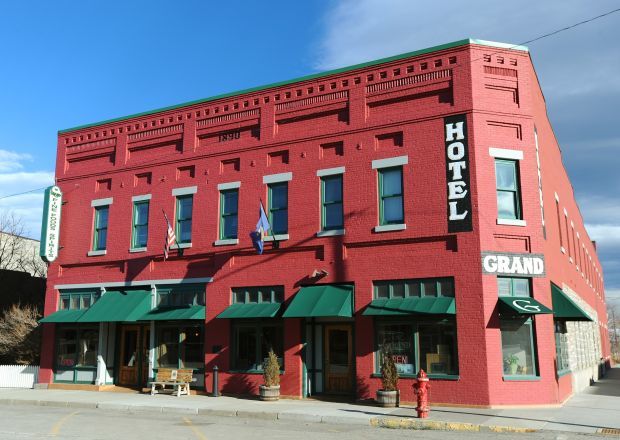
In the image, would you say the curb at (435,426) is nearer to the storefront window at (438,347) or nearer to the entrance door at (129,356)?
the storefront window at (438,347)

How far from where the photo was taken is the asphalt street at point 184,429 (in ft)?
40.0

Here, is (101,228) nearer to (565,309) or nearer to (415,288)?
(415,288)

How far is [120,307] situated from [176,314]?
8.19ft

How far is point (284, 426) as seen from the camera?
14.1 metres

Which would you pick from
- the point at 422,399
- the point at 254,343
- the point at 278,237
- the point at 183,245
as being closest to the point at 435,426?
the point at 422,399

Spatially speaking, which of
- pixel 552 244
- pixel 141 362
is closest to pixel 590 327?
pixel 552 244

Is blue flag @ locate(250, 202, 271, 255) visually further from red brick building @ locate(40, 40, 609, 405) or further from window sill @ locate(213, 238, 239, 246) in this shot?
window sill @ locate(213, 238, 239, 246)

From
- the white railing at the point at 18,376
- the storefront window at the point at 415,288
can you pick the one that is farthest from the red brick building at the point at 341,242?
the white railing at the point at 18,376

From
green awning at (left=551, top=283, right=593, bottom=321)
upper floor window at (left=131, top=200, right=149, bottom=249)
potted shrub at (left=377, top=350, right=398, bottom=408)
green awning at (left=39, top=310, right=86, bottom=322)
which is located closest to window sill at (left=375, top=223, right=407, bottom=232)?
potted shrub at (left=377, top=350, right=398, bottom=408)

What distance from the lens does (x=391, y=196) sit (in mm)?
18734

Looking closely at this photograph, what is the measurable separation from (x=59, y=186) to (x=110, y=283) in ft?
17.6

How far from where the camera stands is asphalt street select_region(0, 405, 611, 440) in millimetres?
12180

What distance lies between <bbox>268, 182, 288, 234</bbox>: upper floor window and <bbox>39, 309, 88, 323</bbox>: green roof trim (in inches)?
336

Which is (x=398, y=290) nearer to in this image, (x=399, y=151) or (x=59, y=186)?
(x=399, y=151)
